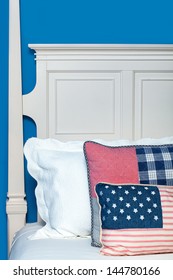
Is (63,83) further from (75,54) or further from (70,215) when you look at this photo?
(70,215)

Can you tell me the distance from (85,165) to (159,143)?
359 mm

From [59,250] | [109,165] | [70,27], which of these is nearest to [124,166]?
[109,165]

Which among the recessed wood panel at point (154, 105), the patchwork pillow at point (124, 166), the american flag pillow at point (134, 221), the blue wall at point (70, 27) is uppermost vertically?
the blue wall at point (70, 27)

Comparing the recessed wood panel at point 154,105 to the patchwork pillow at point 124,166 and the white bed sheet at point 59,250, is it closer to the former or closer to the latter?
the patchwork pillow at point 124,166

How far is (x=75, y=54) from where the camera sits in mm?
2553

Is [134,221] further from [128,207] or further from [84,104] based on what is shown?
[84,104]

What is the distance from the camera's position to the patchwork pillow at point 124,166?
213cm

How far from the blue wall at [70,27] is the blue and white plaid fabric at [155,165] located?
23.1 inches

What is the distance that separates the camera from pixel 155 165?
2197mm

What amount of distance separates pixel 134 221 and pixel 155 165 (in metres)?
0.30

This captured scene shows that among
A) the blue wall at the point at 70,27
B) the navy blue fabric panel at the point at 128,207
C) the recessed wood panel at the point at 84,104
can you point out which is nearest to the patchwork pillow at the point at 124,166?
the navy blue fabric panel at the point at 128,207
